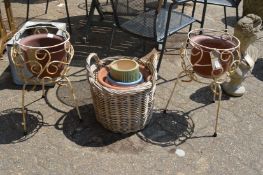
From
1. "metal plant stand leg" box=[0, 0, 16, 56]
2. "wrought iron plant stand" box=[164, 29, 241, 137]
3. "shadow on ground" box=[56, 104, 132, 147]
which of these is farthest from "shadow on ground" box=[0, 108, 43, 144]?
"wrought iron plant stand" box=[164, 29, 241, 137]

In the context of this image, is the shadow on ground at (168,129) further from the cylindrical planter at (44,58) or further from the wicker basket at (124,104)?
the cylindrical planter at (44,58)

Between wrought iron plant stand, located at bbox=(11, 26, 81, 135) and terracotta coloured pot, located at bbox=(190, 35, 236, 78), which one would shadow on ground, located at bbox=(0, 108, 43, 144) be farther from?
terracotta coloured pot, located at bbox=(190, 35, 236, 78)

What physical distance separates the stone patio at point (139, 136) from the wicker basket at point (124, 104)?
0.12 m

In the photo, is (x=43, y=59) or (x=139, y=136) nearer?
(x=43, y=59)

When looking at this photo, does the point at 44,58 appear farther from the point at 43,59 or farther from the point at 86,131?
the point at 86,131

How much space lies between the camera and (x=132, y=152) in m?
2.78

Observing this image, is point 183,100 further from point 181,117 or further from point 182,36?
point 182,36

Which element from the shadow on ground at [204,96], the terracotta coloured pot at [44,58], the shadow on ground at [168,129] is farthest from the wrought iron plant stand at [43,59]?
the shadow on ground at [204,96]

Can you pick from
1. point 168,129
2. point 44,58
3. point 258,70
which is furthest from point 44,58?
point 258,70

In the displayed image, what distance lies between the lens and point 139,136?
2.94m

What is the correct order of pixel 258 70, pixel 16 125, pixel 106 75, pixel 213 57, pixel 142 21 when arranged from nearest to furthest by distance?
pixel 213 57 < pixel 106 75 < pixel 16 125 < pixel 142 21 < pixel 258 70

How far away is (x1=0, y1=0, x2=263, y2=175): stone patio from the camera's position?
2670mm

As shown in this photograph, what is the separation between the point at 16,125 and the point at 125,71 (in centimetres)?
107

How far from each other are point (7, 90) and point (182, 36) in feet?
7.50
